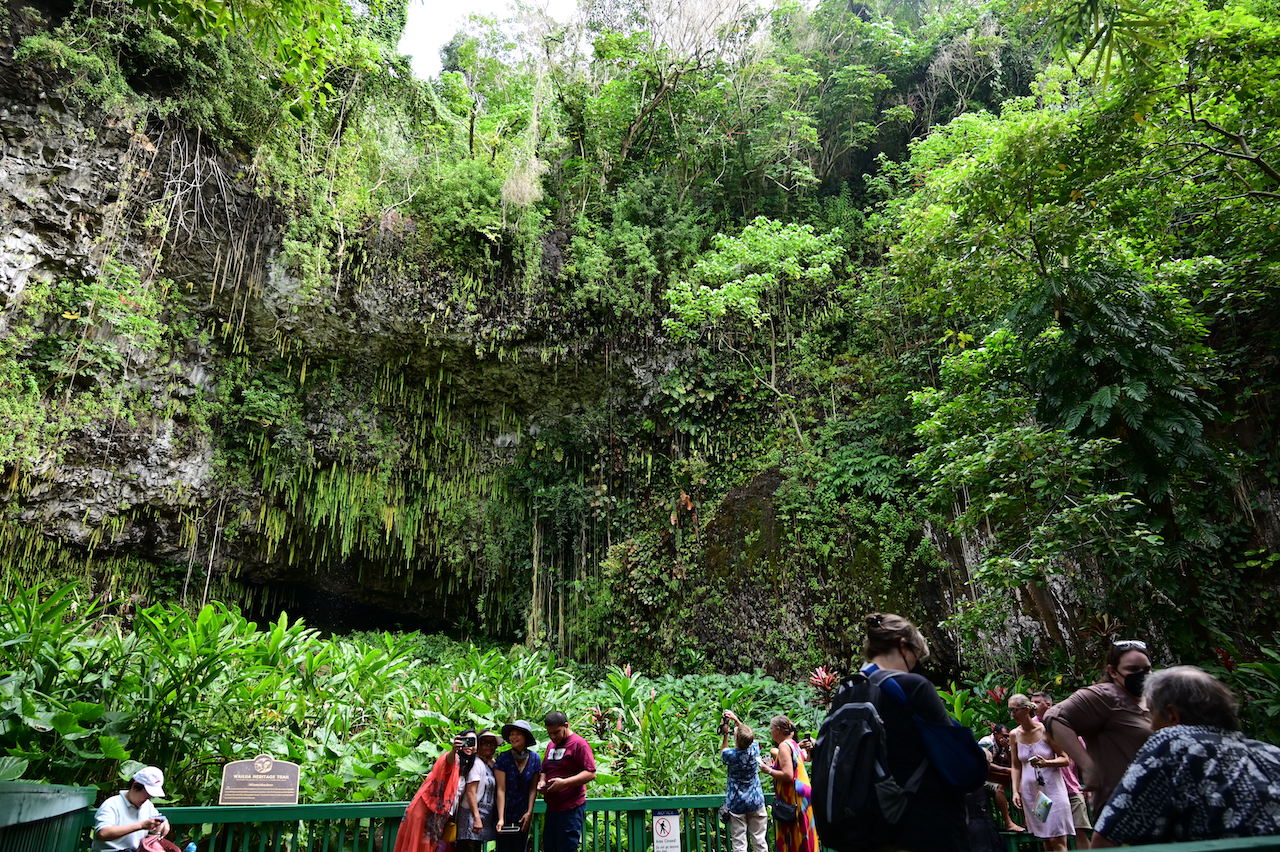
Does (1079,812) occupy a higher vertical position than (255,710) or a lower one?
lower

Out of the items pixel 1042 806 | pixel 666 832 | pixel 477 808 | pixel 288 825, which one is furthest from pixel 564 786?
pixel 1042 806

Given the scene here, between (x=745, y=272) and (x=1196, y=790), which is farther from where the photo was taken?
(x=745, y=272)

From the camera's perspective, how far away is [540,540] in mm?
11477

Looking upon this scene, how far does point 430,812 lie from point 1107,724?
3170mm

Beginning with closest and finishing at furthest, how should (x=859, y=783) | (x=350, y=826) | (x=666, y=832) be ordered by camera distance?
(x=859, y=783) < (x=666, y=832) < (x=350, y=826)

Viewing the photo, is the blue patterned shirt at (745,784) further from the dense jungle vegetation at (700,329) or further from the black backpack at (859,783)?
the dense jungle vegetation at (700,329)

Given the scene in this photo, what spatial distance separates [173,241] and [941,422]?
30.6ft

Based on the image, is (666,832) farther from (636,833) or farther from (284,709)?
(284,709)

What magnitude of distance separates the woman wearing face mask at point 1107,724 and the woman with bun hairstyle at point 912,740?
40.7 inches

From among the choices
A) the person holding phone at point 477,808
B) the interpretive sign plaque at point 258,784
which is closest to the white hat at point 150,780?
the interpretive sign plaque at point 258,784

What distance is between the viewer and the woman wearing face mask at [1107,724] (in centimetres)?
256

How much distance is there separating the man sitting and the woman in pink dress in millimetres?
2043

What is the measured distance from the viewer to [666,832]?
3990mm

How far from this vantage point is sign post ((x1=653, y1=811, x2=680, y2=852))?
395cm
